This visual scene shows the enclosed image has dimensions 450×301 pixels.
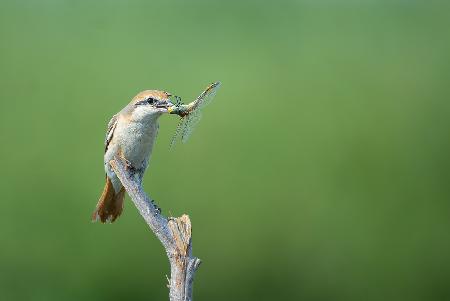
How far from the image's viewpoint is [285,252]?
16.3 metres

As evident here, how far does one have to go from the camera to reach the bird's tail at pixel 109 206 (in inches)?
270

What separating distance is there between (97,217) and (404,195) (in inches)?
492

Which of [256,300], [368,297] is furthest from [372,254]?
[256,300]

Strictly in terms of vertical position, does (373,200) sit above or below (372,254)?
above

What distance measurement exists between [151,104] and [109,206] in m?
1.14

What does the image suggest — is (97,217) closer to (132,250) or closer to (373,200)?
(132,250)

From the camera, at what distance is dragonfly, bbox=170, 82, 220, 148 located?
5879 mm

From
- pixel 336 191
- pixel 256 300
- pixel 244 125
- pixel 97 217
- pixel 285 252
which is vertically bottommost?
pixel 97 217

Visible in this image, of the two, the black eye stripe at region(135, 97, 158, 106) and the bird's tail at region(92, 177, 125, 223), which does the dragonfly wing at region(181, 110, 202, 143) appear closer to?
the black eye stripe at region(135, 97, 158, 106)

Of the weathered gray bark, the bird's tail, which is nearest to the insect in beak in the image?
the weathered gray bark

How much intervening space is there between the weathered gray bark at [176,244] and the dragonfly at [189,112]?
1.98 ft

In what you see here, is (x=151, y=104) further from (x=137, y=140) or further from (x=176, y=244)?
(x=176, y=244)

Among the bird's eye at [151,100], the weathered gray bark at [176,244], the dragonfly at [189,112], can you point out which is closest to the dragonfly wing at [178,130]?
the dragonfly at [189,112]

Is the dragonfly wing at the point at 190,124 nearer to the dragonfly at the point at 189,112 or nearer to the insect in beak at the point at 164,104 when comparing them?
the dragonfly at the point at 189,112
